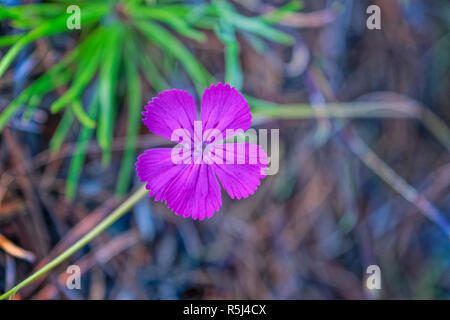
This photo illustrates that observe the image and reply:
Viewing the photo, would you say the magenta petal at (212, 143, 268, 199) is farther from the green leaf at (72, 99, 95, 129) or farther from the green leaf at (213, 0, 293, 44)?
the green leaf at (213, 0, 293, 44)

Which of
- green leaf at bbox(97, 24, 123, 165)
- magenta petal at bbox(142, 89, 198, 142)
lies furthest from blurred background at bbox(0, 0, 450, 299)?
magenta petal at bbox(142, 89, 198, 142)

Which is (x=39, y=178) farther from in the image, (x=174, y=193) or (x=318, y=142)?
(x=318, y=142)

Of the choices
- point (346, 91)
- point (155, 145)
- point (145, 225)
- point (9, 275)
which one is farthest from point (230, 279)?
point (346, 91)

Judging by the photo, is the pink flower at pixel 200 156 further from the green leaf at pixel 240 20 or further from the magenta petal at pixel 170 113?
the green leaf at pixel 240 20

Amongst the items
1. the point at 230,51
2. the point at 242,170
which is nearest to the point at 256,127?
the point at 230,51

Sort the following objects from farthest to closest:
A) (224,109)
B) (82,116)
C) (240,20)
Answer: (240,20) → (82,116) → (224,109)

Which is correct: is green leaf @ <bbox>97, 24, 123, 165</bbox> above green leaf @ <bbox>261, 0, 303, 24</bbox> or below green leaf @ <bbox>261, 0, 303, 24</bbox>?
below

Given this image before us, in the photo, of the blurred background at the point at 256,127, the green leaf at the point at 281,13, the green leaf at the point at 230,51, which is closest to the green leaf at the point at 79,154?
the blurred background at the point at 256,127

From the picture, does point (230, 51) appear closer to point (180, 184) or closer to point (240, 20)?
point (240, 20)
